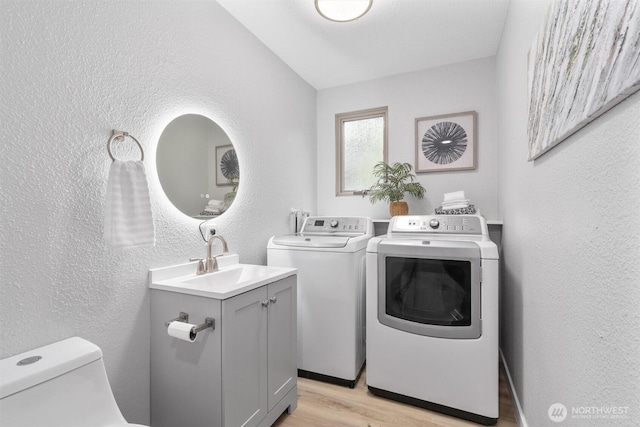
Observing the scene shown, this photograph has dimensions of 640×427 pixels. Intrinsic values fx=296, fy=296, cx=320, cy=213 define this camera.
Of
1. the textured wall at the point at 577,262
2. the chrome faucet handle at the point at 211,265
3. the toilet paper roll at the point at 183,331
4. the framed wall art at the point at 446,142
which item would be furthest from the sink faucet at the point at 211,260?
the framed wall art at the point at 446,142

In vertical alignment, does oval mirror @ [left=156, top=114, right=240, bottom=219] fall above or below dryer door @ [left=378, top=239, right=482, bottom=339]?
above

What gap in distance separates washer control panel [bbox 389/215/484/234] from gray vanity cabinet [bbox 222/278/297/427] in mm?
1017

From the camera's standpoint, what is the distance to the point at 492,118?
259 cm

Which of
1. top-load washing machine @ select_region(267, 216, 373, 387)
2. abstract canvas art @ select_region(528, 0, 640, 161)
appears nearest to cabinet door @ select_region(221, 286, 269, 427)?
top-load washing machine @ select_region(267, 216, 373, 387)

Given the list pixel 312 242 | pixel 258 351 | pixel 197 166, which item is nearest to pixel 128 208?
pixel 197 166

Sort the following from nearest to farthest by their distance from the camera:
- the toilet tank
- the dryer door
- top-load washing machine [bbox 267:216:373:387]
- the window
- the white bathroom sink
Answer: the toilet tank
the white bathroom sink
the dryer door
top-load washing machine [bbox 267:216:373:387]
the window

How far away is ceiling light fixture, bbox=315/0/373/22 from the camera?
5.72 ft

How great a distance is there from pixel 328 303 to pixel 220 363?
96 centimetres

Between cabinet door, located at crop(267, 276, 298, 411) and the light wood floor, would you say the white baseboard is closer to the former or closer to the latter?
the light wood floor

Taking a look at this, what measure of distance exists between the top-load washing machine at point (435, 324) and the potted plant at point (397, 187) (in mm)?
747

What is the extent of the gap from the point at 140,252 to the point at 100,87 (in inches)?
29.9

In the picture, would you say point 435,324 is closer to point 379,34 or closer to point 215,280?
point 215,280

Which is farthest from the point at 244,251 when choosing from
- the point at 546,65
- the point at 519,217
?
the point at 546,65

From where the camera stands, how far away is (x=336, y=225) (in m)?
2.60
